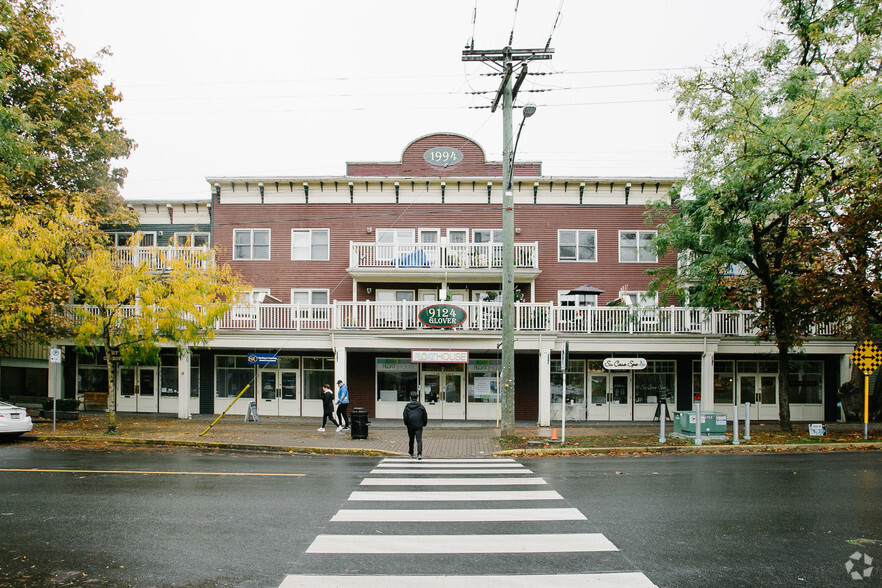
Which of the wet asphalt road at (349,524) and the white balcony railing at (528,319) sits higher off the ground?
the white balcony railing at (528,319)

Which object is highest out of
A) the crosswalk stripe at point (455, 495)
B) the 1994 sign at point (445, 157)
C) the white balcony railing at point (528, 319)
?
the 1994 sign at point (445, 157)

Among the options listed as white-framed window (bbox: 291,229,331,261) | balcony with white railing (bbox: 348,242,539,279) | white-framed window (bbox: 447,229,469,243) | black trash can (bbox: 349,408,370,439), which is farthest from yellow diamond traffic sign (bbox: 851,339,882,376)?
white-framed window (bbox: 291,229,331,261)

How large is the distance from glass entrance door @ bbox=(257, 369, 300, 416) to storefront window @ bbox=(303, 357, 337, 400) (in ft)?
1.51

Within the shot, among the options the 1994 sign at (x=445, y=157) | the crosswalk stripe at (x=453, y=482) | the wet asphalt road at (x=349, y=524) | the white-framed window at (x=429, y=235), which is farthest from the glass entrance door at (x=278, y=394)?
the crosswalk stripe at (x=453, y=482)

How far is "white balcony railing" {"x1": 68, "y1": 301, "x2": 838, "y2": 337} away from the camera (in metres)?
20.7

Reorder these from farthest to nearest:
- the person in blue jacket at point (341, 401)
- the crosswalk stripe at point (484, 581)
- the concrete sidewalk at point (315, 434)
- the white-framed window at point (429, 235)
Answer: the white-framed window at point (429, 235) → the person in blue jacket at point (341, 401) → the concrete sidewalk at point (315, 434) → the crosswalk stripe at point (484, 581)

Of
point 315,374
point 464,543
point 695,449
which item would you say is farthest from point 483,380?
point 464,543

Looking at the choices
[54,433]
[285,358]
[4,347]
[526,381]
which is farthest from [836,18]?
[4,347]

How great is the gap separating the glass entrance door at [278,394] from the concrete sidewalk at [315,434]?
70 cm

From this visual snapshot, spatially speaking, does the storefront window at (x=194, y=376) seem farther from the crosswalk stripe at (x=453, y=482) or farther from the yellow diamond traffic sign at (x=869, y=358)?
the yellow diamond traffic sign at (x=869, y=358)

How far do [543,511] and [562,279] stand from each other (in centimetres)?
1698

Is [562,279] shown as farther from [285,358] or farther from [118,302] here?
[118,302]

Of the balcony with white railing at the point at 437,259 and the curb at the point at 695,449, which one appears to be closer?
the curb at the point at 695,449

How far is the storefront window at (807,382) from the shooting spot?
23547 mm
